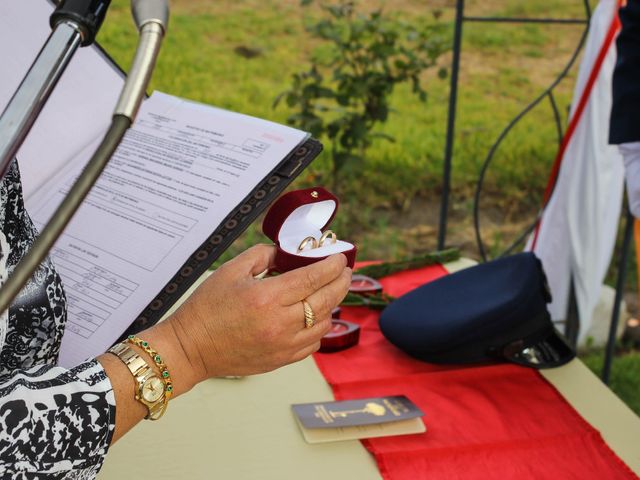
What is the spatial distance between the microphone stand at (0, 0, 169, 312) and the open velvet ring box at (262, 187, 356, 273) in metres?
0.34

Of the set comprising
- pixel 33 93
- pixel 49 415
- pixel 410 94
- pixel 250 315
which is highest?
pixel 410 94

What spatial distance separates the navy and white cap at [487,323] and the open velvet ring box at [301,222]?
519 millimetres

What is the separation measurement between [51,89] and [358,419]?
2.53ft

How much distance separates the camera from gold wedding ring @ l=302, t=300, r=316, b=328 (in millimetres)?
734

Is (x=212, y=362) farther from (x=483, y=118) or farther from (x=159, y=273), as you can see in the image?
(x=483, y=118)

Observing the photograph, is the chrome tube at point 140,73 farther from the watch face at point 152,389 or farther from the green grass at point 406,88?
the green grass at point 406,88

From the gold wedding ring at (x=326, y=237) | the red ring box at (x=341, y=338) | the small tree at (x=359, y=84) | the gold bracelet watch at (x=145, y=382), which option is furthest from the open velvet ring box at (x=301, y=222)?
the small tree at (x=359, y=84)

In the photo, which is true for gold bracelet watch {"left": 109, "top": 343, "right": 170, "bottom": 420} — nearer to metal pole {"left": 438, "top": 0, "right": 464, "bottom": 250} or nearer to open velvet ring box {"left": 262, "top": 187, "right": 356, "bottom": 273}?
open velvet ring box {"left": 262, "top": 187, "right": 356, "bottom": 273}

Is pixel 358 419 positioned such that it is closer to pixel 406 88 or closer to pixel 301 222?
pixel 301 222

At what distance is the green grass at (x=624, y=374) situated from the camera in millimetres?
2268

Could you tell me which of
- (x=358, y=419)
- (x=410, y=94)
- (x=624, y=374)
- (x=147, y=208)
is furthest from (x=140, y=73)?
(x=410, y=94)

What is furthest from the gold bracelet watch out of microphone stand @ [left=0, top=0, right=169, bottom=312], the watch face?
microphone stand @ [left=0, top=0, right=169, bottom=312]

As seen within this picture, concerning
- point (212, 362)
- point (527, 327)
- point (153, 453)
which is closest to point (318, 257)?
point (212, 362)

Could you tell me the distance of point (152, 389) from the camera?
2.28 feet
